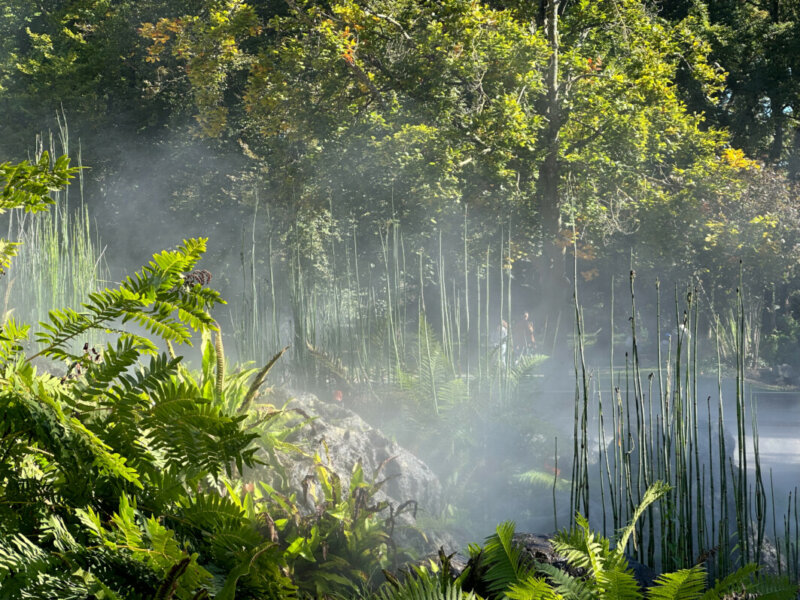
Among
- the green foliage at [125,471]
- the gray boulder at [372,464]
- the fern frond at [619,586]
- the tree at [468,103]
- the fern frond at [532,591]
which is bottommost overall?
the gray boulder at [372,464]

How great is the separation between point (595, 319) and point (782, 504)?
11.1m

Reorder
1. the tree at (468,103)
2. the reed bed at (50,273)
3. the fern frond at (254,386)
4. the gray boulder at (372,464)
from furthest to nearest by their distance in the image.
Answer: the tree at (468,103) → the reed bed at (50,273) → the gray boulder at (372,464) → the fern frond at (254,386)

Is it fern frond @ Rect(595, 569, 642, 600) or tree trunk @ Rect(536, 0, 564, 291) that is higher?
tree trunk @ Rect(536, 0, 564, 291)

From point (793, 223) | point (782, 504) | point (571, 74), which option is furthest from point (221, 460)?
point (793, 223)

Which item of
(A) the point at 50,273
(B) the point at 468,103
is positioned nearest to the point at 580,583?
(A) the point at 50,273

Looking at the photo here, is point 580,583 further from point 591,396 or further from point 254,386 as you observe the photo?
point 591,396

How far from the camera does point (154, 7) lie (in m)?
10.1

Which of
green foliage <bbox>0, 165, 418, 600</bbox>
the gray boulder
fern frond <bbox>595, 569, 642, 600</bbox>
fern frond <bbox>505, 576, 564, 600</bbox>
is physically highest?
green foliage <bbox>0, 165, 418, 600</bbox>

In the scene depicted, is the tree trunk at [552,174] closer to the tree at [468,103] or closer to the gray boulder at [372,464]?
the tree at [468,103]

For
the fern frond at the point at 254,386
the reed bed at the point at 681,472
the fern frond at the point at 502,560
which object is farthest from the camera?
the fern frond at the point at 254,386

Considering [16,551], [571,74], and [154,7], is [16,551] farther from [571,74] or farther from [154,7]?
[154,7]

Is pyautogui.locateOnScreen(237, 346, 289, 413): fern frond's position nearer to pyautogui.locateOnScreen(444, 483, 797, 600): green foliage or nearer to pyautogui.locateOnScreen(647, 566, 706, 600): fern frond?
pyautogui.locateOnScreen(444, 483, 797, 600): green foliage

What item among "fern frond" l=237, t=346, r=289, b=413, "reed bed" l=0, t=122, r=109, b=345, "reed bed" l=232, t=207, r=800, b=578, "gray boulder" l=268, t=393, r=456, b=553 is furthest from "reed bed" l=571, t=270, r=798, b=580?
"reed bed" l=0, t=122, r=109, b=345

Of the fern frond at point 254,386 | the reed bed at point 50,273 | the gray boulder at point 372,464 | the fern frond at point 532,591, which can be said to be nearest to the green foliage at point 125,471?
the fern frond at point 532,591
